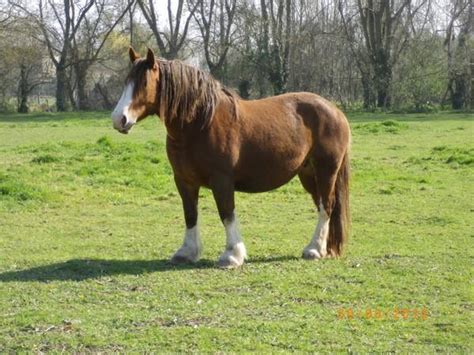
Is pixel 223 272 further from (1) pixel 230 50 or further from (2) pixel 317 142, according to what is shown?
(1) pixel 230 50

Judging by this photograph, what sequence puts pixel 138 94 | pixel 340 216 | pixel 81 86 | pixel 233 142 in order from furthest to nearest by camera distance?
pixel 81 86, pixel 340 216, pixel 233 142, pixel 138 94

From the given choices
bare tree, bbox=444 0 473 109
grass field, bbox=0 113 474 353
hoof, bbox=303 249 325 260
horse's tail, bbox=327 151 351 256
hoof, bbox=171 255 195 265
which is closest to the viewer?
grass field, bbox=0 113 474 353

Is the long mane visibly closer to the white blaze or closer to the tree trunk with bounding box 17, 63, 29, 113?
the white blaze

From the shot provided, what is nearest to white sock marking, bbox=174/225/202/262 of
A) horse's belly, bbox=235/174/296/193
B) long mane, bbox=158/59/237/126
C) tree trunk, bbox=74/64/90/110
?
horse's belly, bbox=235/174/296/193

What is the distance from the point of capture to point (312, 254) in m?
7.06

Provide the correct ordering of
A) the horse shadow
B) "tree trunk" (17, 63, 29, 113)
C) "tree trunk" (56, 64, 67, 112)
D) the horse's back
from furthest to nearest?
"tree trunk" (56, 64, 67, 112) → "tree trunk" (17, 63, 29, 113) → the horse's back → the horse shadow

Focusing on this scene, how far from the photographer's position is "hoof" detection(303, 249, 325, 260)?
705cm

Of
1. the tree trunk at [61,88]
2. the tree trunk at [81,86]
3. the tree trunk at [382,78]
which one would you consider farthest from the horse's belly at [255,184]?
the tree trunk at [81,86]

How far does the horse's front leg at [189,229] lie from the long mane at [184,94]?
0.72 metres

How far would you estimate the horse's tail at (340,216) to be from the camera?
7293mm

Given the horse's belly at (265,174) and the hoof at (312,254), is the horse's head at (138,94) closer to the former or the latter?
the horse's belly at (265,174)
